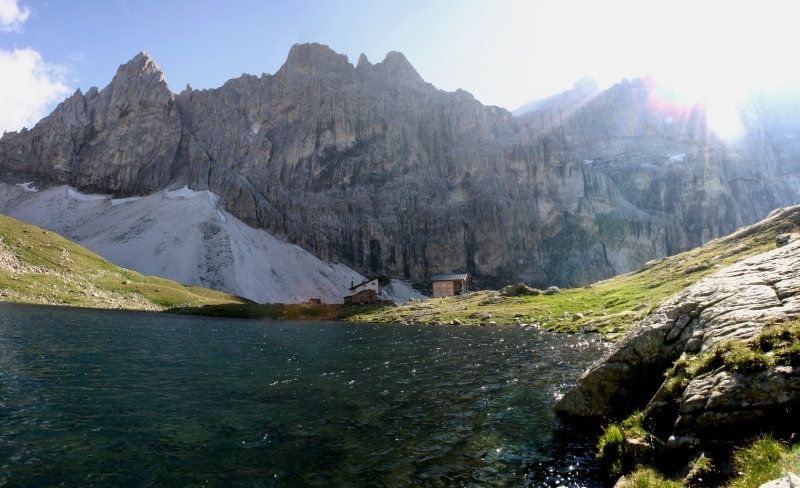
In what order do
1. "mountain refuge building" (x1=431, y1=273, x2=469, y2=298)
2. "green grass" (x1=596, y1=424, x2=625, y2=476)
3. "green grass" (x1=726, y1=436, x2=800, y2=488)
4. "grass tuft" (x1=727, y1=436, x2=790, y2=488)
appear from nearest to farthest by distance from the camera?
"green grass" (x1=726, y1=436, x2=800, y2=488)
"grass tuft" (x1=727, y1=436, x2=790, y2=488)
"green grass" (x1=596, y1=424, x2=625, y2=476)
"mountain refuge building" (x1=431, y1=273, x2=469, y2=298)

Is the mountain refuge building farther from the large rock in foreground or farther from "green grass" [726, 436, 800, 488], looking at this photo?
"green grass" [726, 436, 800, 488]

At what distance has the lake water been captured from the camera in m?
13.7

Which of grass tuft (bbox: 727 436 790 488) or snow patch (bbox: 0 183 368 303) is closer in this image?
grass tuft (bbox: 727 436 790 488)

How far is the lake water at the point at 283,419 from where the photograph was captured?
13711 mm

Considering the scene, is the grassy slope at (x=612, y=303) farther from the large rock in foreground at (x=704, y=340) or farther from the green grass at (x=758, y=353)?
the green grass at (x=758, y=353)

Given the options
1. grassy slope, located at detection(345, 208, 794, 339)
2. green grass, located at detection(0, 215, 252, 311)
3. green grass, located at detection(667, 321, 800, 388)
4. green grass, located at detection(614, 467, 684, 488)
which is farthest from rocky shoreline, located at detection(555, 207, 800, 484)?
green grass, located at detection(0, 215, 252, 311)

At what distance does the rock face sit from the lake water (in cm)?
239

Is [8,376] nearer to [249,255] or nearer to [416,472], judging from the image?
[416,472]

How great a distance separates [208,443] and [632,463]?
14769mm

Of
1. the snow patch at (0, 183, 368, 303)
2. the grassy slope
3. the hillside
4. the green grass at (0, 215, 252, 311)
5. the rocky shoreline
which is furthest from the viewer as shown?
the snow patch at (0, 183, 368, 303)

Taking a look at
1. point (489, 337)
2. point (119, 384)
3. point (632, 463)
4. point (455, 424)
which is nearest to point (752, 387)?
point (632, 463)

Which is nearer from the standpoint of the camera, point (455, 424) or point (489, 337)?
point (455, 424)

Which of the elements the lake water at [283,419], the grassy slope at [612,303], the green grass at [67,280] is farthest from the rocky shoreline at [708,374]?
the green grass at [67,280]

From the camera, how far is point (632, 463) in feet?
41.7
